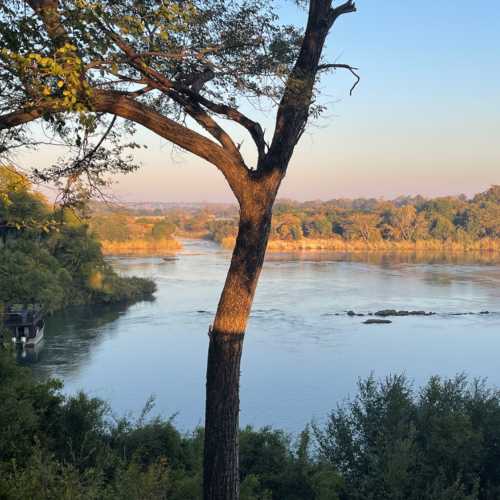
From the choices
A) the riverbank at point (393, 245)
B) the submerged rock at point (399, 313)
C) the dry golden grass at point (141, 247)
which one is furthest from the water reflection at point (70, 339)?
the riverbank at point (393, 245)

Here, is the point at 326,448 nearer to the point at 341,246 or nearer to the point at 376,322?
the point at 376,322

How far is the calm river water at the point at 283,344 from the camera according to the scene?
13.5m

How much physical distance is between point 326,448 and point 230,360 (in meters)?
4.74

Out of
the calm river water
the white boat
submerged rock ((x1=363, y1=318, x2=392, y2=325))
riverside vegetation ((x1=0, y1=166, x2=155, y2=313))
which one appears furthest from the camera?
submerged rock ((x1=363, y1=318, x2=392, y2=325))

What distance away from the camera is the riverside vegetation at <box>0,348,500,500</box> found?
5.46 metres

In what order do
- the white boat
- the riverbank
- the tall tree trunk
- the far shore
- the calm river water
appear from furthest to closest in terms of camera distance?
the riverbank
the far shore
the white boat
the calm river water
the tall tree trunk

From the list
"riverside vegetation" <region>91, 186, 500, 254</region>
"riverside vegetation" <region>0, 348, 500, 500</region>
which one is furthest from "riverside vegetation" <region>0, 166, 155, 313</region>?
"riverside vegetation" <region>91, 186, 500, 254</region>

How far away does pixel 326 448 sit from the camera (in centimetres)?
735

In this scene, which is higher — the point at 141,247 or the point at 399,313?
the point at 141,247

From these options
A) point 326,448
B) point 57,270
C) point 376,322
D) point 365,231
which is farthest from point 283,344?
point 365,231

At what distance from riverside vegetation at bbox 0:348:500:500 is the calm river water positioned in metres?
4.27

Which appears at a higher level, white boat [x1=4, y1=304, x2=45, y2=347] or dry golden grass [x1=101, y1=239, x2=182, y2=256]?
dry golden grass [x1=101, y1=239, x2=182, y2=256]

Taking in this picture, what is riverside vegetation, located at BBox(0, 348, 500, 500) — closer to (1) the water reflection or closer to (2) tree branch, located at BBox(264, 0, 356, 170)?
(2) tree branch, located at BBox(264, 0, 356, 170)

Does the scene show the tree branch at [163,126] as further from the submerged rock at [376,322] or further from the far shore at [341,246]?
the far shore at [341,246]
